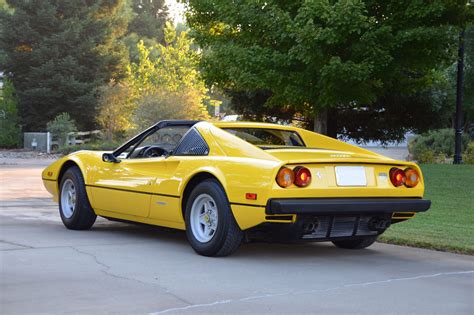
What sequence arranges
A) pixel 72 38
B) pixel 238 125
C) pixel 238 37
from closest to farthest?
pixel 238 125 → pixel 238 37 → pixel 72 38

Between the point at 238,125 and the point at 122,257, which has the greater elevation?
the point at 238,125

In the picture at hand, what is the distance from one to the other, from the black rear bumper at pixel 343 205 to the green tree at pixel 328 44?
8864mm

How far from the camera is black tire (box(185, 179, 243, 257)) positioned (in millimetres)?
6961

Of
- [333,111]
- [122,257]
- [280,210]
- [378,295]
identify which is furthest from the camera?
[333,111]

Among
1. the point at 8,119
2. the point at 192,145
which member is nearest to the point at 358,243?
the point at 192,145

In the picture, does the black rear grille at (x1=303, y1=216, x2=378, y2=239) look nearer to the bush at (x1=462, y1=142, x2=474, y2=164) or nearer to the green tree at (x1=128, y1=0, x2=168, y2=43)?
the bush at (x1=462, y1=142, x2=474, y2=164)

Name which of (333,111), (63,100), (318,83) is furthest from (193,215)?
(63,100)

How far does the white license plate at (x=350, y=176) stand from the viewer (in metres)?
6.98

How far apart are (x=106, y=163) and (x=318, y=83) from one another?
8.87 meters

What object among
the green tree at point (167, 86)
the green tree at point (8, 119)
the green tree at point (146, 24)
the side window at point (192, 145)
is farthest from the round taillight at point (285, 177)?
the green tree at point (146, 24)

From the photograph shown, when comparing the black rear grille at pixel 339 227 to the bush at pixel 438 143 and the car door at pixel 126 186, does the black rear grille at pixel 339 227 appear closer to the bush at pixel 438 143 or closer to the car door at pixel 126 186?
the car door at pixel 126 186

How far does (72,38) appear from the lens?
146 ft

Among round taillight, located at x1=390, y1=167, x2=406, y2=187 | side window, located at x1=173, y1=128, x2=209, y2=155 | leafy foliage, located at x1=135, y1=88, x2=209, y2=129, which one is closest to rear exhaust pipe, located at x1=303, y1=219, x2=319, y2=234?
round taillight, located at x1=390, y1=167, x2=406, y2=187

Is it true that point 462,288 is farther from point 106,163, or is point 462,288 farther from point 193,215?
point 106,163
